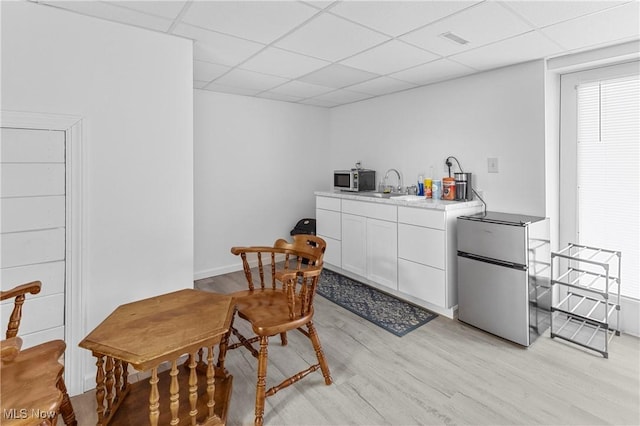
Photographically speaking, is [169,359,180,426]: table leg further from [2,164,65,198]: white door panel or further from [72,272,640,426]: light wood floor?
[2,164,65,198]: white door panel

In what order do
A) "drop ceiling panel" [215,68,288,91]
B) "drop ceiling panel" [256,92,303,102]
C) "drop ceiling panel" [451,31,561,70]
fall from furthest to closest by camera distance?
"drop ceiling panel" [256,92,303,102], "drop ceiling panel" [215,68,288,91], "drop ceiling panel" [451,31,561,70]

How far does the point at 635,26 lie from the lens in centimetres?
217

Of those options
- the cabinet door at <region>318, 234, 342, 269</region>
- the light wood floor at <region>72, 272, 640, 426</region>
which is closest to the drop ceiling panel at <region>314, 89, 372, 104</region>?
the cabinet door at <region>318, 234, 342, 269</region>

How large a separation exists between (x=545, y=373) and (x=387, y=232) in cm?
174

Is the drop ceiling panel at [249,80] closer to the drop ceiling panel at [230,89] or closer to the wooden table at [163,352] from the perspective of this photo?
the drop ceiling panel at [230,89]

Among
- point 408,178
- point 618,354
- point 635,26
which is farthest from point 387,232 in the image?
point 635,26

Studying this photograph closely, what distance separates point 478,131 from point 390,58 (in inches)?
47.4

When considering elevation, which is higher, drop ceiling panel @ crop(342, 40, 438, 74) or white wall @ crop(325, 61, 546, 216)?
drop ceiling panel @ crop(342, 40, 438, 74)

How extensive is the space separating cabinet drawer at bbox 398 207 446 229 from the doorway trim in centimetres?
263

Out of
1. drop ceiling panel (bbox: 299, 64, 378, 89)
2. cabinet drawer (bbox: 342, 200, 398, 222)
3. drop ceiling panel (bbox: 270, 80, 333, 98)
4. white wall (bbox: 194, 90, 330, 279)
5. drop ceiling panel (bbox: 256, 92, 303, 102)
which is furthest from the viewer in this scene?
drop ceiling panel (bbox: 256, 92, 303, 102)

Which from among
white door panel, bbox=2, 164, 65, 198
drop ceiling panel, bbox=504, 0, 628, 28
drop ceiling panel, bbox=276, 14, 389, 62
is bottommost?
white door panel, bbox=2, 164, 65, 198

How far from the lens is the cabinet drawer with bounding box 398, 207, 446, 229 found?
2.95 m

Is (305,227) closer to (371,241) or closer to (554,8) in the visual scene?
(371,241)

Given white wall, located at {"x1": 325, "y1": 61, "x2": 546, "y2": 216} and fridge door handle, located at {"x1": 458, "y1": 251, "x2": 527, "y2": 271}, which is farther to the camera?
white wall, located at {"x1": 325, "y1": 61, "x2": 546, "y2": 216}
